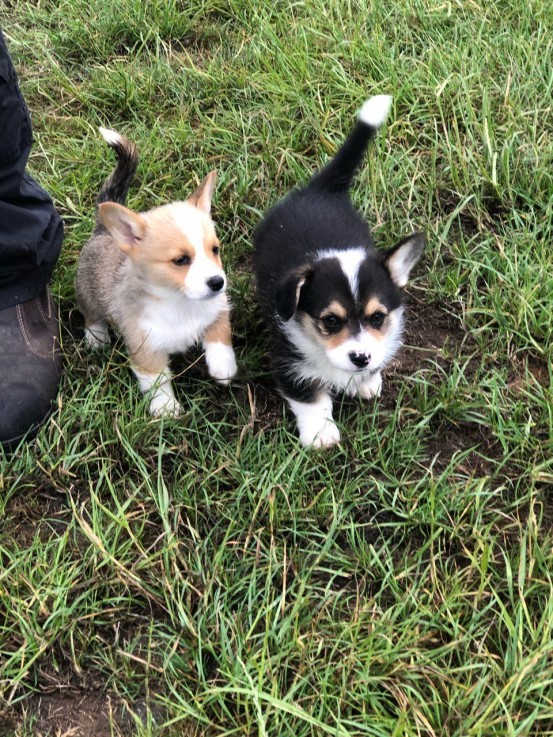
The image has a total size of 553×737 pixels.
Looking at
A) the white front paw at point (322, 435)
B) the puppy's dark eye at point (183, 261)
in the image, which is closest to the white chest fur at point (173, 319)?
the puppy's dark eye at point (183, 261)

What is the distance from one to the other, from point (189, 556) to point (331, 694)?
64 cm

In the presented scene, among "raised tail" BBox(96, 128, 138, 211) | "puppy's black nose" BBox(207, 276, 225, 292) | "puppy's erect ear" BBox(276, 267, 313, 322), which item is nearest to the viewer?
"puppy's erect ear" BBox(276, 267, 313, 322)


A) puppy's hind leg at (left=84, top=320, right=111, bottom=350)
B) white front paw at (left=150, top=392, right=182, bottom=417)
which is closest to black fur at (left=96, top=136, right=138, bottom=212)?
puppy's hind leg at (left=84, top=320, right=111, bottom=350)

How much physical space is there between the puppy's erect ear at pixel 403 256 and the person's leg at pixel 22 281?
140cm

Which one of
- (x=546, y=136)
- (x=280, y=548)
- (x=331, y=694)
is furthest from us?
(x=546, y=136)

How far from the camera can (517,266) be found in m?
3.04

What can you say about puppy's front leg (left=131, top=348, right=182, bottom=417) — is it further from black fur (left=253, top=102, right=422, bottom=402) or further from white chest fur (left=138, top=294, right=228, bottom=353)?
black fur (left=253, top=102, right=422, bottom=402)

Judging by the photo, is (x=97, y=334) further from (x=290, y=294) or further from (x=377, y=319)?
(x=377, y=319)

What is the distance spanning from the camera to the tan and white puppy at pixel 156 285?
8.46 ft

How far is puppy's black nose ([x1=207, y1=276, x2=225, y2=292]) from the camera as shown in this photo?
2.54m

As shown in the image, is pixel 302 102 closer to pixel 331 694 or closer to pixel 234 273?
pixel 234 273

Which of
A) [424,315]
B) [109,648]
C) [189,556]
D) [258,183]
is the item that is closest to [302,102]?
[258,183]

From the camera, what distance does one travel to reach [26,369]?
279 cm

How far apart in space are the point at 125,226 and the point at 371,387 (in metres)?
1.14
